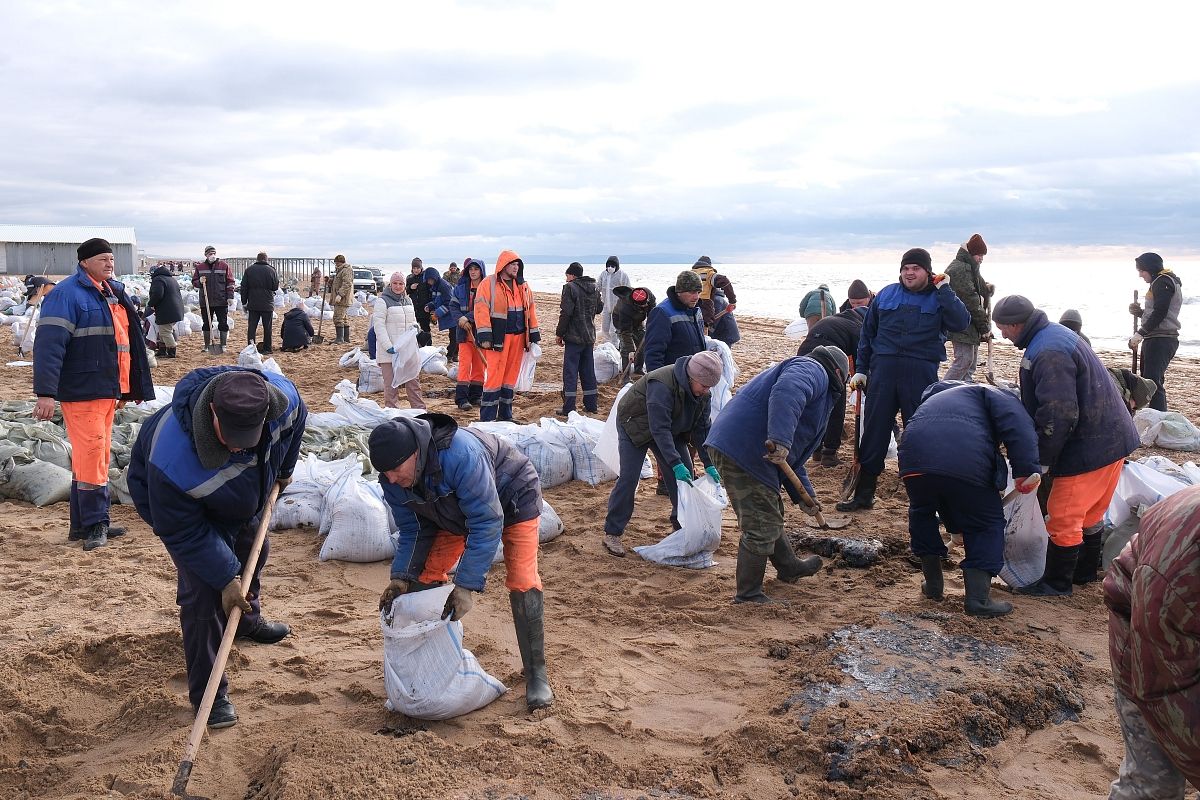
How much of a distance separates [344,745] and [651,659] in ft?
4.59

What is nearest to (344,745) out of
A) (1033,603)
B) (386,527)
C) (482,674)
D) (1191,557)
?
(482,674)

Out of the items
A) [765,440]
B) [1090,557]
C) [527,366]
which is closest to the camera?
[765,440]

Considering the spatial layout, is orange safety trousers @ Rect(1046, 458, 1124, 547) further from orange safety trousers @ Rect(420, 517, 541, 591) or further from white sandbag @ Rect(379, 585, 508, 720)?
white sandbag @ Rect(379, 585, 508, 720)

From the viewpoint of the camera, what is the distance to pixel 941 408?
4.07 metres

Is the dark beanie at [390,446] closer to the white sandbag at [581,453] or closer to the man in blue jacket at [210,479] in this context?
the man in blue jacket at [210,479]

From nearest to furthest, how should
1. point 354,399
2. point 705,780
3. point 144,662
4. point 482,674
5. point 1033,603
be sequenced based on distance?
point 705,780 → point 482,674 → point 144,662 → point 1033,603 → point 354,399

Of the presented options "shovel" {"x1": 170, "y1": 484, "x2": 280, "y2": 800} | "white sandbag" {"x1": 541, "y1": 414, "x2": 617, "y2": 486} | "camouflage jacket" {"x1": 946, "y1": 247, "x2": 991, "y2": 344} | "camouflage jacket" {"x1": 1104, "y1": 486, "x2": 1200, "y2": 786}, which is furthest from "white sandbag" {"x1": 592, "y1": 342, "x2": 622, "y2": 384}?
"camouflage jacket" {"x1": 1104, "y1": 486, "x2": 1200, "y2": 786}

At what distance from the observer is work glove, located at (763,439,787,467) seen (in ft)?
13.2

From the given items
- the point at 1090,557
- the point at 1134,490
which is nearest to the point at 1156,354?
the point at 1134,490

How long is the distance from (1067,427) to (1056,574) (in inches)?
31.2

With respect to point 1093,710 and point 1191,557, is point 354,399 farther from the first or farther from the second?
point 1191,557

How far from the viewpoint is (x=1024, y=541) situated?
4.41m

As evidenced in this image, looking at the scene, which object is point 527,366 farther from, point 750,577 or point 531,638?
point 531,638

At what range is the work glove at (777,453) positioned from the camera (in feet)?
13.2
